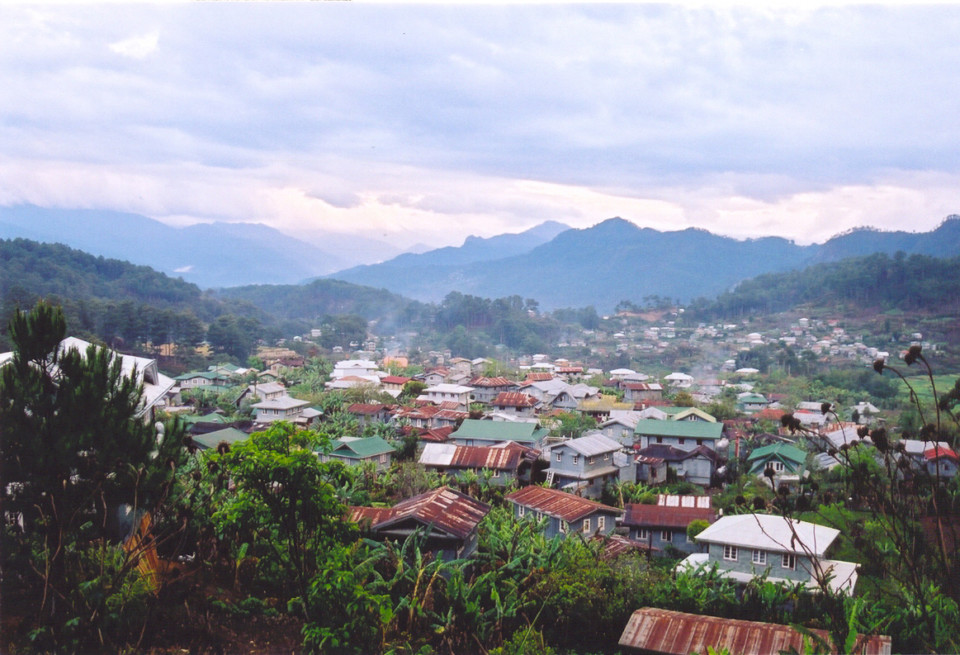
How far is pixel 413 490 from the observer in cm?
1454

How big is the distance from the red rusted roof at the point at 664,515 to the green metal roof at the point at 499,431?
23.2 feet

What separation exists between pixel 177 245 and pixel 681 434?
172006mm

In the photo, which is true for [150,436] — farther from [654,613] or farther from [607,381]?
[607,381]

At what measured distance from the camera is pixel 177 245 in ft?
565

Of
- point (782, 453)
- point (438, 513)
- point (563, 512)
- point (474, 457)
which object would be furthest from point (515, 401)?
point (438, 513)

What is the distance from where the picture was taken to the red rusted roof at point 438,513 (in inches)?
348

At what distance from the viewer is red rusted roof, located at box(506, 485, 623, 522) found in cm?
1249

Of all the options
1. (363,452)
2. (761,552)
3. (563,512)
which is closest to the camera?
(761,552)

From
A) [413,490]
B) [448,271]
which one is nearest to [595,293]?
[448,271]

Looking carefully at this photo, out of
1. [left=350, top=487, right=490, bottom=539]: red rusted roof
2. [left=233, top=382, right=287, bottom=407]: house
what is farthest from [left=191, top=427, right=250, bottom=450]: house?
[left=350, top=487, right=490, bottom=539]: red rusted roof

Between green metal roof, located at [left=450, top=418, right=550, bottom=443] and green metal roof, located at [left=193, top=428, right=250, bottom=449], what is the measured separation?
240 inches

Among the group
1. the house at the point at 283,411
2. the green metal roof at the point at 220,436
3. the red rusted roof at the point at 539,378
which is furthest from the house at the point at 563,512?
the red rusted roof at the point at 539,378

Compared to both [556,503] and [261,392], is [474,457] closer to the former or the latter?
[556,503]

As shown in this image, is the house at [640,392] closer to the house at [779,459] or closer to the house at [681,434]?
the house at [681,434]
